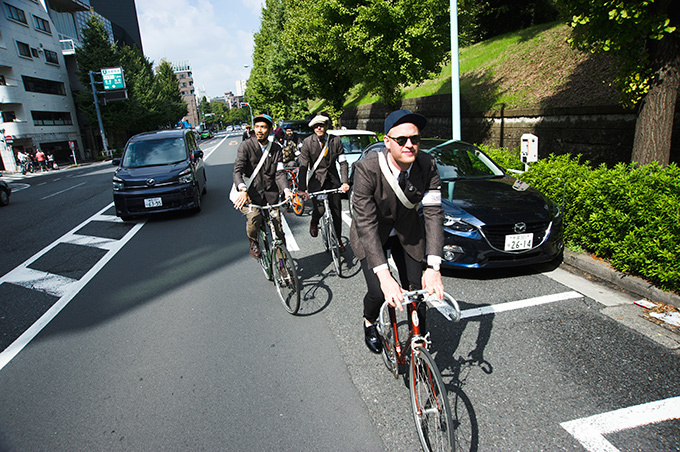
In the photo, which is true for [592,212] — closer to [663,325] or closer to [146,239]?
[663,325]

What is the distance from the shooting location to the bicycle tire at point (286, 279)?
4.29 meters

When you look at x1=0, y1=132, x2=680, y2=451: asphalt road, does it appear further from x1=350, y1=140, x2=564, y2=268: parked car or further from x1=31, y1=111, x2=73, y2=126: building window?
x1=31, y1=111, x2=73, y2=126: building window

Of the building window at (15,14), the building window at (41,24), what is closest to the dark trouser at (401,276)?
the building window at (15,14)

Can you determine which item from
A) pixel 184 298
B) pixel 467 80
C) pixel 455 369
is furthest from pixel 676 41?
pixel 467 80

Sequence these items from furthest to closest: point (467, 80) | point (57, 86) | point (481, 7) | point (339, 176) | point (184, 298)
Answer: point (57, 86)
point (481, 7)
point (467, 80)
point (339, 176)
point (184, 298)

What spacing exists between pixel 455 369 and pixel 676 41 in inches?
221

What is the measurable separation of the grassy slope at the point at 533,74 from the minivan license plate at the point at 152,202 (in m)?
9.52

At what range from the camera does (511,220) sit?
470 cm

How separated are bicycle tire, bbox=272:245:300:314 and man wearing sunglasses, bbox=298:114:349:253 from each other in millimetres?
1437

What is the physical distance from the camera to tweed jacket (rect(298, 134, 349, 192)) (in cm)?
604

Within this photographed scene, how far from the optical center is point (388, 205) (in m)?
2.65

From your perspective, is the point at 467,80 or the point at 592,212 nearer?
the point at 592,212

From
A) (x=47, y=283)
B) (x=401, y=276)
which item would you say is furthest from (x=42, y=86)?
(x=401, y=276)

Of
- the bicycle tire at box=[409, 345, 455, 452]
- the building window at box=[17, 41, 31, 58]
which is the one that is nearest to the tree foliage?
the building window at box=[17, 41, 31, 58]
